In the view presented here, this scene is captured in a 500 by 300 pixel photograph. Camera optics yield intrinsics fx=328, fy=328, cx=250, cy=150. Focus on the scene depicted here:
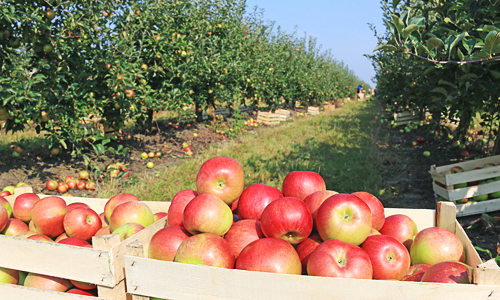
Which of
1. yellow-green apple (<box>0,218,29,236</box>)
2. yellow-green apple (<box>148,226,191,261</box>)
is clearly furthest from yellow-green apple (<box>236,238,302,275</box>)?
yellow-green apple (<box>0,218,29,236</box>)

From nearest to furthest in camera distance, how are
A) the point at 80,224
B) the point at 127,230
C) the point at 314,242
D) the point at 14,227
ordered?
the point at 314,242 → the point at 127,230 → the point at 80,224 → the point at 14,227

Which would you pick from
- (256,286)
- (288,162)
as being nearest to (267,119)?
(288,162)

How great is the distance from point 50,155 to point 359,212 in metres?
5.82

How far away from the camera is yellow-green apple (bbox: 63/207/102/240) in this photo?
77.2 inches

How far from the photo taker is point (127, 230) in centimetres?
173

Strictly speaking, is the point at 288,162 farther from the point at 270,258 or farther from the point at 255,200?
the point at 270,258

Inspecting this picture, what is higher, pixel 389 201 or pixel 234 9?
pixel 234 9

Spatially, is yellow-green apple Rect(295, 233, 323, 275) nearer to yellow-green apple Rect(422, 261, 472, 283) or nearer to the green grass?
yellow-green apple Rect(422, 261, 472, 283)

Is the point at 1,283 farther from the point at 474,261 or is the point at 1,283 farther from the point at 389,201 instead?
the point at 389,201

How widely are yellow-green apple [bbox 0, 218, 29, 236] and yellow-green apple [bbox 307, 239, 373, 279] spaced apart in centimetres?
191

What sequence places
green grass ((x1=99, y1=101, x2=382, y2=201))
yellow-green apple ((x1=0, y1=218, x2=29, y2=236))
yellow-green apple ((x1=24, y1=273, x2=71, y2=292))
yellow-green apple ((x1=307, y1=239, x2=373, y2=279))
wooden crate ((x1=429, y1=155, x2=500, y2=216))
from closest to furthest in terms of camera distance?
yellow-green apple ((x1=307, y1=239, x2=373, y2=279)) → yellow-green apple ((x1=24, y1=273, x2=71, y2=292)) → yellow-green apple ((x1=0, y1=218, x2=29, y2=236)) → wooden crate ((x1=429, y1=155, x2=500, y2=216)) → green grass ((x1=99, y1=101, x2=382, y2=201))

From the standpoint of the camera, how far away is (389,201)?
454cm

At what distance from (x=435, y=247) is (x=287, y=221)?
0.72m

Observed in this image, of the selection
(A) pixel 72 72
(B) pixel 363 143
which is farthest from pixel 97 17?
(B) pixel 363 143
